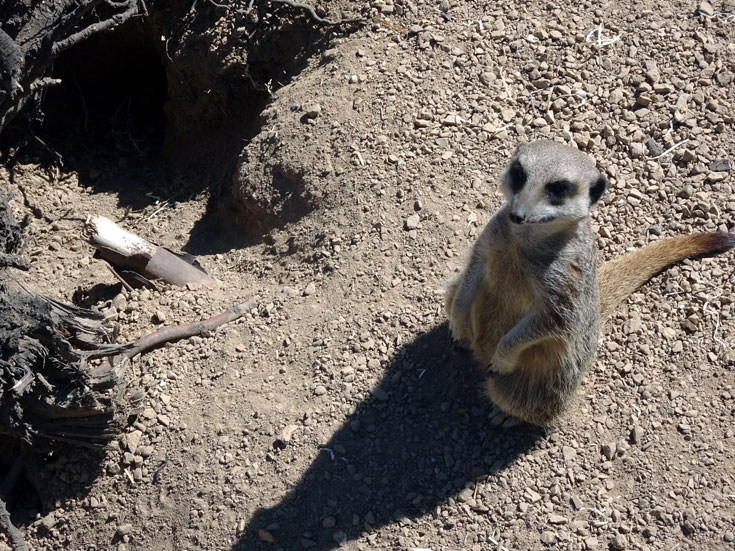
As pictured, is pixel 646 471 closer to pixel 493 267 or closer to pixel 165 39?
pixel 493 267

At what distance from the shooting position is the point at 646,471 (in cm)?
306

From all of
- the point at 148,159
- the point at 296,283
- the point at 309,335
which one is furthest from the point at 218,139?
the point at 309,335

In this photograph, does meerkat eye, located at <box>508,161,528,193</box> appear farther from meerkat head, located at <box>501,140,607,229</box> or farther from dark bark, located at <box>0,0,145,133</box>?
dark bark, located at <box>0,0,145,133</box>

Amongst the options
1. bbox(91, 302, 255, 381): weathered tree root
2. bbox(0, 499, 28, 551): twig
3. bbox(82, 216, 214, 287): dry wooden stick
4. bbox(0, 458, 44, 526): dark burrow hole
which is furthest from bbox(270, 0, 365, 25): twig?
bbox(0, 499, 28, 551): twig

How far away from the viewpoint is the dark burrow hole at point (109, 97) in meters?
5.18

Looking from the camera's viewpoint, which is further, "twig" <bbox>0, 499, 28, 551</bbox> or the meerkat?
"twig" <bbox>0, 499, 28, 551</bbox>

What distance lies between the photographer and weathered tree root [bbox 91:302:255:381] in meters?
3.44

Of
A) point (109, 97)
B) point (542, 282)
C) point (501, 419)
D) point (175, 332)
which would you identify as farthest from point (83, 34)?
point (501, 419)

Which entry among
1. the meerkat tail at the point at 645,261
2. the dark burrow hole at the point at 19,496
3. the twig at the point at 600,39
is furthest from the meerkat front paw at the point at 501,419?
the twig at the point at 600,39

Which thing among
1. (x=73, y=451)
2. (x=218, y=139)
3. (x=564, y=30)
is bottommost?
(x=73, y=451)

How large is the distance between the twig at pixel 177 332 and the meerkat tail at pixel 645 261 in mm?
1782

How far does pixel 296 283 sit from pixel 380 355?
66 cm

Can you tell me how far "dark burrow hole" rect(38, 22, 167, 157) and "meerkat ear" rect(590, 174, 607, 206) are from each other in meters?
3.68

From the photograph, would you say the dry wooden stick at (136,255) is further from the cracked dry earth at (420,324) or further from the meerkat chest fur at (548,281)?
the meerkat chest fur at (548,281)
